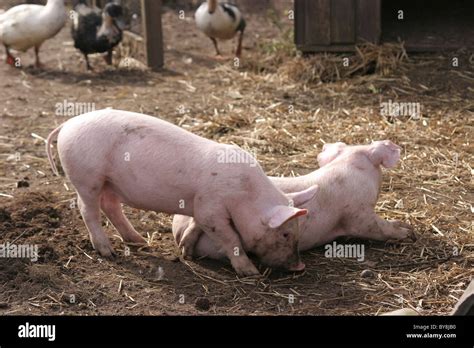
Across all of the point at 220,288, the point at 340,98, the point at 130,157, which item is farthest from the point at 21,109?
the point at 220,288

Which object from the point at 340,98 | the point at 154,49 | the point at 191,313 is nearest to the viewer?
the point at 191,313

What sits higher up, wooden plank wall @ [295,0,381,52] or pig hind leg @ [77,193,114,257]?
wooden plank wall @ [295,0,381,52]

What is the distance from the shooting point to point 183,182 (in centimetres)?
487

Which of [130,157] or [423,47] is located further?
[423,47]

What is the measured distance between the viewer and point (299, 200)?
493 centimetres

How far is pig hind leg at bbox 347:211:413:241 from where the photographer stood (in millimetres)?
5266

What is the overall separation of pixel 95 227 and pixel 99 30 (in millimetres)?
5077

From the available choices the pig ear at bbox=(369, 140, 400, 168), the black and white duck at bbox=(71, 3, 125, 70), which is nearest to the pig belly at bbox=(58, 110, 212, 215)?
the pig ear at bbox=(369, 140, 400, 168)

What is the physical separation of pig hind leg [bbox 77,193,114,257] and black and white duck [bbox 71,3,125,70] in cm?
495

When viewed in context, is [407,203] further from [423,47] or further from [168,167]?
[423,47]

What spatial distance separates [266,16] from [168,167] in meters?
8.10

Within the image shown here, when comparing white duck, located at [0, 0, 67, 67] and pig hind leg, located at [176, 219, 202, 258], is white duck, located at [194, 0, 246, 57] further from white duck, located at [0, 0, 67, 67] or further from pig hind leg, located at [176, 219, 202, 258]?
pig hind leg, located at [176, 219, 202, 258]

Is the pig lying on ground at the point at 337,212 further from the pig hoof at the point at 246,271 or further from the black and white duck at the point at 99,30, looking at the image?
the black and white duck at the point at 99,30

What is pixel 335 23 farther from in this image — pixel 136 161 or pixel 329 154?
pixel 136 161
